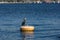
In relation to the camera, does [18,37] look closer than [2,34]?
Yes

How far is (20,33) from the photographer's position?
47.1 m

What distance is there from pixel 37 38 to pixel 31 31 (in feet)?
7.61

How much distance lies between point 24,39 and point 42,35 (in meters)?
5.06

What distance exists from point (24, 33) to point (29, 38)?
12.0 feet

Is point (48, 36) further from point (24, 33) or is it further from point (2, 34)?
point (2, 34)

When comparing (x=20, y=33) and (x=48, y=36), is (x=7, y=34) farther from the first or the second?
(x=48, y=36)

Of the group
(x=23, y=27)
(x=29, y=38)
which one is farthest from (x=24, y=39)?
(x=23, y=27)

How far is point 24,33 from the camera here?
150ft

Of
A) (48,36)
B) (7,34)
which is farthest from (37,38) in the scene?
(7,34)

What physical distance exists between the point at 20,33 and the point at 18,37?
281 centimetres

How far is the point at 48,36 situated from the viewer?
44.7 metres

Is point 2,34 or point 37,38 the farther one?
point 2,34

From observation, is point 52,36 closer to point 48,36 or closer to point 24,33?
point 48,36

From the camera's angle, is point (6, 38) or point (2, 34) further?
point (2, 34)
